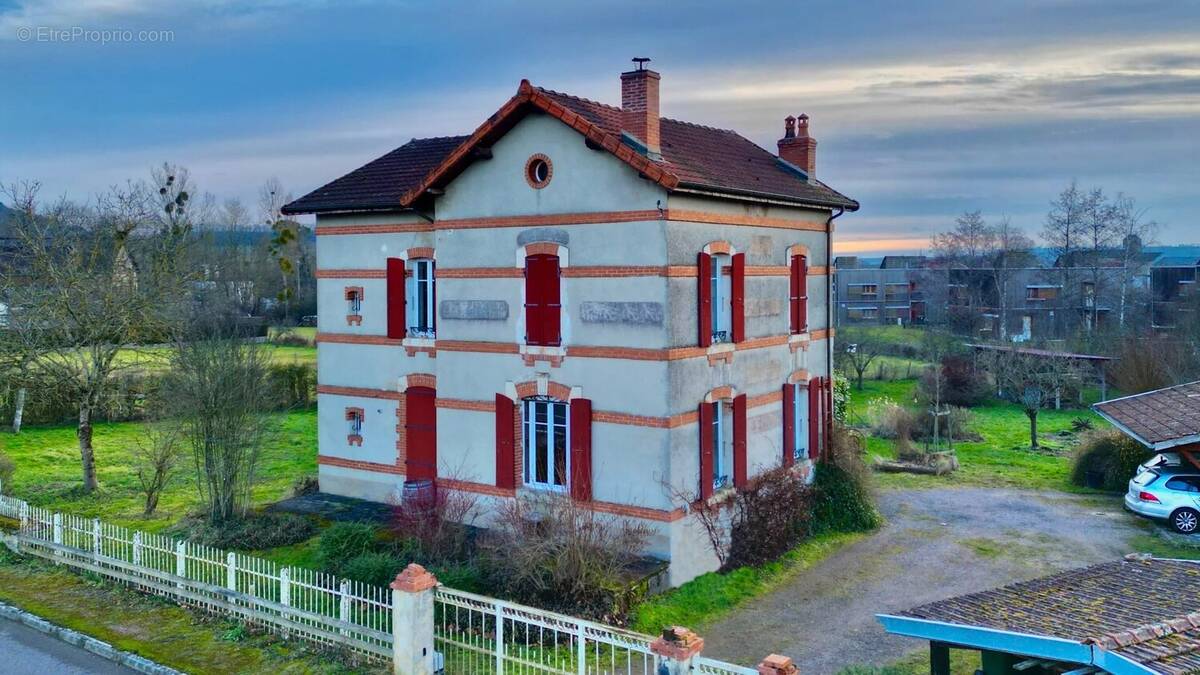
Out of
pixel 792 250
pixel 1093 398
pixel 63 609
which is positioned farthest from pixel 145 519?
pixel 1093 398

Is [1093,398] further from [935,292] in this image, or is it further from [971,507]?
[935,292]

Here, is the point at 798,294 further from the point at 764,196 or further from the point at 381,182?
the point at 381,182

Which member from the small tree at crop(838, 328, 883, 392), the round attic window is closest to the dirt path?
the round attic window

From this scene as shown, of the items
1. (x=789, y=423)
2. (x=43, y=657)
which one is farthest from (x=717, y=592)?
(x=43, y=657)

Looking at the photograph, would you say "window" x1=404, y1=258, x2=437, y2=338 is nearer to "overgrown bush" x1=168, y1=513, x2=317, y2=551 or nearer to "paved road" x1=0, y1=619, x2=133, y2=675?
"overgrown bush" x1=168, y1=513, x2=317, y2=551

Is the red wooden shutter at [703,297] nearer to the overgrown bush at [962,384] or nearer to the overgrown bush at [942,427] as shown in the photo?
the overgrown bush at [942,427]

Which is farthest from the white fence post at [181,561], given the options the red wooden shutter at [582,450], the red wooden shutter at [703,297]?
the red wooden shutter at [703,297]
